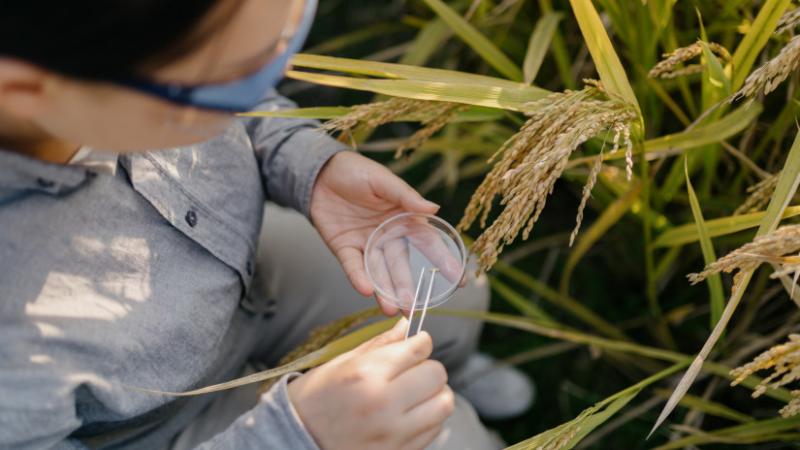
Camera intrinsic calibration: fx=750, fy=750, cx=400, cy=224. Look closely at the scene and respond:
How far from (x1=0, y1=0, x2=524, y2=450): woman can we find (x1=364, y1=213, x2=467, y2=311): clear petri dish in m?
0.04

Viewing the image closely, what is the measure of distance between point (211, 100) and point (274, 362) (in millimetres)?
802

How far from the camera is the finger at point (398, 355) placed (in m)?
0.95

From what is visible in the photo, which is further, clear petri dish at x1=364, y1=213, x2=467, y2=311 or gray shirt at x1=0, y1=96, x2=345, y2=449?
clear petri dish at x1=364, y1=213, x2=467, y2=311

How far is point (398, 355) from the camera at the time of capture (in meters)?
0.96

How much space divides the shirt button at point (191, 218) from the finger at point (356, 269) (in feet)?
0.80

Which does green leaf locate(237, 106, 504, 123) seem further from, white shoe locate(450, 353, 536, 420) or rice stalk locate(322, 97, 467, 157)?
white shoe locate(450, 353, 536, 420)

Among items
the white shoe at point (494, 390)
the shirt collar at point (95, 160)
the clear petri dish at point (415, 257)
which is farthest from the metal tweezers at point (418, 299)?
the white shoe at point (494, 390)

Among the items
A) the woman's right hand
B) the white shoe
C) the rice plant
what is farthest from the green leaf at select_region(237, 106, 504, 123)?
the white shoe

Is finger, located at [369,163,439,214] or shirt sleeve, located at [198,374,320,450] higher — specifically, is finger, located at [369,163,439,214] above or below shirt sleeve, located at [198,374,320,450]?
above

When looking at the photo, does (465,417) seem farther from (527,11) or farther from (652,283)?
(527,11)

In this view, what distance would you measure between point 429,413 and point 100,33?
1.96 ft

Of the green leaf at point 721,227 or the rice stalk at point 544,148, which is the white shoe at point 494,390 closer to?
the green leaf at point 721,227

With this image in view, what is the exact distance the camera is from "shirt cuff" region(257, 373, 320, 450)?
3.16ft

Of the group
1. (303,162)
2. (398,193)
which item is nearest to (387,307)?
(398,193)
